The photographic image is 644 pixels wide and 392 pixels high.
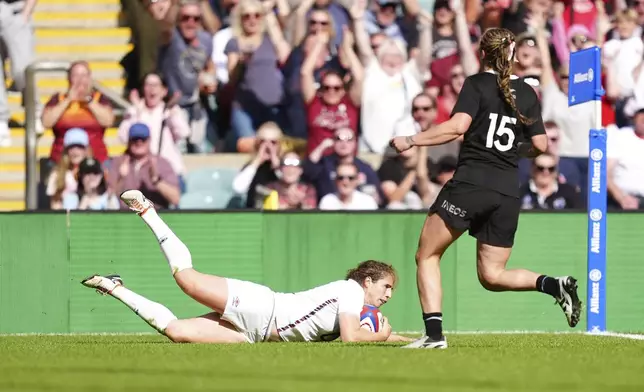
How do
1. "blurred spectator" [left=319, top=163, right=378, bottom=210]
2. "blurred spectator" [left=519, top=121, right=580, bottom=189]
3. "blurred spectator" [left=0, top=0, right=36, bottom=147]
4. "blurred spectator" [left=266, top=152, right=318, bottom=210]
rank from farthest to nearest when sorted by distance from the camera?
"blurred spectator" [left=0, top=0, right=36, bottom=147]
"blurred spectator" [left=519, top=121, right=580, bottom=189]
"blurred spectator" [left=266, top=152, right=318, bottom=210]
"blurred spectator" [left=319, top=163, right=378, bottom=210]

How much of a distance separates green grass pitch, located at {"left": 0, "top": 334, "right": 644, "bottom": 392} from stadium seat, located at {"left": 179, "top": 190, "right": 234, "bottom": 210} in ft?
17.2

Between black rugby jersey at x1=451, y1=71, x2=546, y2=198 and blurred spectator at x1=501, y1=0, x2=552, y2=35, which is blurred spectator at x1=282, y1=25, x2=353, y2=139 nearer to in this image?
blurred spectator at x1=501, y1=0, x2=552, y2=35

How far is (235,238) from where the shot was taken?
12.1 metres

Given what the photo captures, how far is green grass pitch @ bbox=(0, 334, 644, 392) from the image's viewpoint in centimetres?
562

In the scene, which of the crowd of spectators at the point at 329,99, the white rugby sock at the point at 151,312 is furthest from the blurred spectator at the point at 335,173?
the white rugby sock at the point at 151,312

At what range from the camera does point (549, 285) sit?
7809mm

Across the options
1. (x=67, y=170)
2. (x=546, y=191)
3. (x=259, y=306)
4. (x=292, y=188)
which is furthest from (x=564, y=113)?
(x=259, y=306)

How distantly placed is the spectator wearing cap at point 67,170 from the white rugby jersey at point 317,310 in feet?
16.8

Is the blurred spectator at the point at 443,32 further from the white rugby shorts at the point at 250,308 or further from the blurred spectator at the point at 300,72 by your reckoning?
the white rugby shorts at the point at 250,308

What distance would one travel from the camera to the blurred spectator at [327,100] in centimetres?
1373

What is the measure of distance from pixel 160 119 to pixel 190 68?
0.69 m

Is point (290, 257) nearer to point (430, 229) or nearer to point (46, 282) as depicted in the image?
point (46, 282)

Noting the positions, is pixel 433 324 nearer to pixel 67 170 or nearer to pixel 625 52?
pixel 67 170

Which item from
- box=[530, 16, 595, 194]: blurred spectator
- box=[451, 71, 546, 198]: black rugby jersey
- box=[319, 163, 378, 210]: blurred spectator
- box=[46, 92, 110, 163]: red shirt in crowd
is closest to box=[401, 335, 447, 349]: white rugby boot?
box=[451, 71, 546, 198]: black rugby jersey
